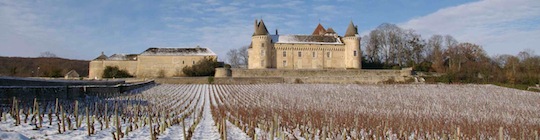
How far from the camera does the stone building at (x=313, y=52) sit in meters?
51.1

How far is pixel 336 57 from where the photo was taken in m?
52.3

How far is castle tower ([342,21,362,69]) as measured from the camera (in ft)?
167

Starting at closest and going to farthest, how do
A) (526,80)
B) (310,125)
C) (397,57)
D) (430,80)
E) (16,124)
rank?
(16,124)
(310,125)
(526,80)
(430,80)
(397,57)

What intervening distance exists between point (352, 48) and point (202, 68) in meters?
17.2

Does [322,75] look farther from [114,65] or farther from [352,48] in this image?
[114,65]

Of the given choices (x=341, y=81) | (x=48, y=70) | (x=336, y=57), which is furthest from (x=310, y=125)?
(x=48, y=70)

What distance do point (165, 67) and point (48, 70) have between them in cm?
1479

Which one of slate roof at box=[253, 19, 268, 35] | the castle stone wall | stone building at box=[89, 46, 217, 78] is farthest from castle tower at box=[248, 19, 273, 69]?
the castle stone wall

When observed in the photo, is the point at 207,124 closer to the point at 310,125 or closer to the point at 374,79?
the point at 310,125

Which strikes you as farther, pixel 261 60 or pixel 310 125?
pixel 261 60

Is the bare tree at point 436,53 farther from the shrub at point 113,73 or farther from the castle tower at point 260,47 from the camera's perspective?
the shrub at point 113,73

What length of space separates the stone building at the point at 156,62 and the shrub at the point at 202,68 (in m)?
2.81

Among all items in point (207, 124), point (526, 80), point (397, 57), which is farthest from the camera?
point (397, 57)

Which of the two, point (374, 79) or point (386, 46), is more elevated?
point (386, 46)
